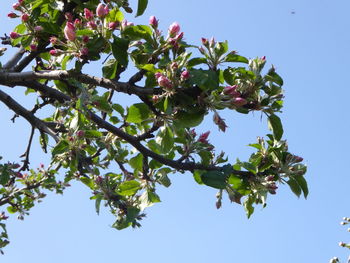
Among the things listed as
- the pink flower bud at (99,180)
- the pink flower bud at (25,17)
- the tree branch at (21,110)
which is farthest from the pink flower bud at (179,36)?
the tree branch at (21,110)

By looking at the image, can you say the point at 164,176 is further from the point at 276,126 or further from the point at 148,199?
the point at 276,126

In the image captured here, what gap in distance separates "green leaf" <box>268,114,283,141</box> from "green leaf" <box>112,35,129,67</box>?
0.99 m

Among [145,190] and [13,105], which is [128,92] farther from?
[13,105]

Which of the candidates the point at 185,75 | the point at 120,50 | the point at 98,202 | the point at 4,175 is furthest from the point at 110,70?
the point at 4,175

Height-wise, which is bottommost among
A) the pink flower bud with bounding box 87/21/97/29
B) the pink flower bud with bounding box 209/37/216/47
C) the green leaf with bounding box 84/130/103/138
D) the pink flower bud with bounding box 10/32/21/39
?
the green leaf with bounding box 84/130/103/138

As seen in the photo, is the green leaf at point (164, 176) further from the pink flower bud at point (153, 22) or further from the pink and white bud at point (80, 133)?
the pink flower bud at point (153, 22)

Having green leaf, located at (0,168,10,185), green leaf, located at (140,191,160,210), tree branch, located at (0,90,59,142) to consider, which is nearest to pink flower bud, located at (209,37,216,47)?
green leaf, located at (140,191,160,210)

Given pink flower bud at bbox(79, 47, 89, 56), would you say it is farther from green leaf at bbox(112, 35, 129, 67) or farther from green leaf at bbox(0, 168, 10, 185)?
green leaf at bbox(0, 168, 10, 185)

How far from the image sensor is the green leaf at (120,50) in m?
2.95

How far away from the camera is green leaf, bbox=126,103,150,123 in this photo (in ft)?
10.00

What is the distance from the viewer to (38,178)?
6.38m

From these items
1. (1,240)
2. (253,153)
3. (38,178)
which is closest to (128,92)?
(253,153)

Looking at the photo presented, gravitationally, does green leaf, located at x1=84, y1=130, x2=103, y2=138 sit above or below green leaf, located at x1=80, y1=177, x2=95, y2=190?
above

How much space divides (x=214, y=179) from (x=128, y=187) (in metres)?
0.86
